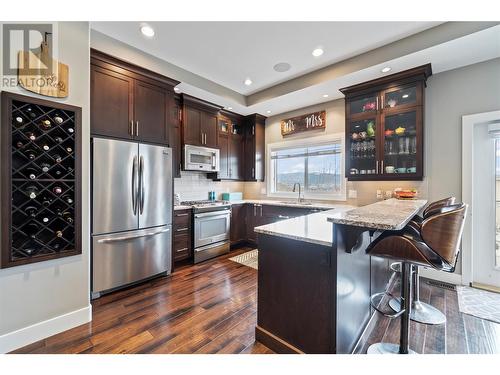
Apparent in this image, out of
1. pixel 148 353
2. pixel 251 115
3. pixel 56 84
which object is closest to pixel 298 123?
pixel 251 115

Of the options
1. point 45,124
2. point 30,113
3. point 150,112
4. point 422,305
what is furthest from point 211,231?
point 422,305

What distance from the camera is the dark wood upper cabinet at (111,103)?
246 centimetres

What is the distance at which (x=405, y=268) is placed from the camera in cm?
159

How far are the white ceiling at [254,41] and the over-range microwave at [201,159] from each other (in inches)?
48.2

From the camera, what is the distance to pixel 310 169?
14.2 ft

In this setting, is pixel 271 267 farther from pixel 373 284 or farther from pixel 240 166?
pixel 240 166

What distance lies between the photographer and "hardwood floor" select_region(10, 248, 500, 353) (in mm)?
1698

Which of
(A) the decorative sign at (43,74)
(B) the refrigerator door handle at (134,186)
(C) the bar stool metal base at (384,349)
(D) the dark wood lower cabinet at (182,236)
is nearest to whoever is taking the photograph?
(C) the bar stool metal base at (384,349)

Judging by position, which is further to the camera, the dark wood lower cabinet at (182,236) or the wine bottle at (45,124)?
the dark wood lower cabinet at (182,236)

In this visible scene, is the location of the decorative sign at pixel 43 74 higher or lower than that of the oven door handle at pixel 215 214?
higher

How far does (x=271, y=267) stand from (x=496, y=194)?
3.09m

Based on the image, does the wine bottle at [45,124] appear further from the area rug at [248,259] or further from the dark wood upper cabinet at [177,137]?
the area rug at [248,259]

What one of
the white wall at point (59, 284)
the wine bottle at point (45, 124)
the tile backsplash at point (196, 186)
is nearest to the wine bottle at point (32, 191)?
the white wall at point (59, 284)
